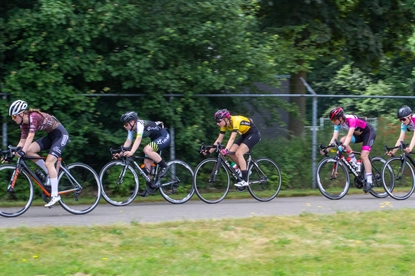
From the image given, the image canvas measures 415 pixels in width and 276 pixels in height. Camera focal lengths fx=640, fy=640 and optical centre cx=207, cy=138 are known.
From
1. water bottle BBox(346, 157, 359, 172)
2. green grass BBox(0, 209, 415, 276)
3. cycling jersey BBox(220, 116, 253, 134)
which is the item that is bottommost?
green grass BBox(0, 209, 415, 276)

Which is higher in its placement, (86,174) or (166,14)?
(166,14)

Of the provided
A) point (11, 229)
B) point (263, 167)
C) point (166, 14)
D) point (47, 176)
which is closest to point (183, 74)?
point (166, 14)

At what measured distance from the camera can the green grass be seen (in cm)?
711

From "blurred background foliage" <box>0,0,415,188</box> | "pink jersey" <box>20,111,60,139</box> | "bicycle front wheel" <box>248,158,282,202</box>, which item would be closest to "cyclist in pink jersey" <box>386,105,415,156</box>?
"blurred background foliage" <box>0,0,415,188</box>

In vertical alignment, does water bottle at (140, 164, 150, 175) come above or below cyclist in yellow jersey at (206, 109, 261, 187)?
below

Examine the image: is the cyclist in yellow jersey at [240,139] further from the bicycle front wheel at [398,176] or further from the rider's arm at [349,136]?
the bicycle front wheel at [398,176]

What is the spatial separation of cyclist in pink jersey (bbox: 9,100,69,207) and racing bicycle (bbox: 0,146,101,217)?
6.0 inches

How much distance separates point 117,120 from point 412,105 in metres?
7.50

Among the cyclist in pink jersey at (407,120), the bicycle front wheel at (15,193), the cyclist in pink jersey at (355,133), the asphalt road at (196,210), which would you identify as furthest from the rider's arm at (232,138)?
the bicycle front wheel at (15,193)

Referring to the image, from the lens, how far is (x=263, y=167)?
506 inches

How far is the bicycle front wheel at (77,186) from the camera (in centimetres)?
1058

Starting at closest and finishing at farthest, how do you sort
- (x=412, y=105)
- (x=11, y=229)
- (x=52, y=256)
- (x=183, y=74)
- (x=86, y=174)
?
1. (x=52, y=256)
2. (x=11, y=229)
3. (x=86, y=174)
4. (x=183, y=74)
5. (x=412, y=105)

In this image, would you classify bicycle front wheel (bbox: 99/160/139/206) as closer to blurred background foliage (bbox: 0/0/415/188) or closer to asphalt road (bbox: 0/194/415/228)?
asphalt road (bbox: 0/194/415/228)

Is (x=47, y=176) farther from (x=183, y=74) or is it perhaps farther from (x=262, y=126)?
(x=262, y=126)
